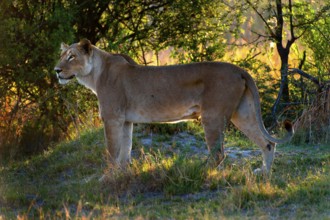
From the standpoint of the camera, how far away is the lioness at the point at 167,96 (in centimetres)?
763

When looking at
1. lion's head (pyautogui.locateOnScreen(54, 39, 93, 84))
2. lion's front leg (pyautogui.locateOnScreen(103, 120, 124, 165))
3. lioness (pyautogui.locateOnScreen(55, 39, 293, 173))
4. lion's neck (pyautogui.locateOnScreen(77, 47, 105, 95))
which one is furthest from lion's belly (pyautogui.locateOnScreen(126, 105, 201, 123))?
lion's head (pyautogui.locateOnScreen(54, 39, 93, 84))

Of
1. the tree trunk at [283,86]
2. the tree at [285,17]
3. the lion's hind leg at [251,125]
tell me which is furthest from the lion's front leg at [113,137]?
the tree at [285,17]

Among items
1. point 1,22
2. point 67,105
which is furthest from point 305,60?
point 1,22

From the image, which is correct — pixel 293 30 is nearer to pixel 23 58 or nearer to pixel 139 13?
pixel 139 13

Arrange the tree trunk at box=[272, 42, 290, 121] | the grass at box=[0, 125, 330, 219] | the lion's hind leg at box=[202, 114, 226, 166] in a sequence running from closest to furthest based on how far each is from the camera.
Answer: the grass at box=[0, 125, 330, 219], the lion's hind leg at box=[202, 114, 226, 166], the tree trunk at box=[272, 42, 290, 121]

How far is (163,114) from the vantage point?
Result: 8039mm

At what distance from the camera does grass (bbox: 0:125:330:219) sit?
6.34 meters

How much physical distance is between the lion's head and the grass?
114 cm

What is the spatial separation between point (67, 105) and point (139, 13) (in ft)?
6.83

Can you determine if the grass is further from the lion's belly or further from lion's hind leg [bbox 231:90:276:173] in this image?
the lion's belly

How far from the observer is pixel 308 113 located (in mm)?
9930

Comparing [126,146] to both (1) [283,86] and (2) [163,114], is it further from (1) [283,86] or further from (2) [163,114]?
(1) [283,86]

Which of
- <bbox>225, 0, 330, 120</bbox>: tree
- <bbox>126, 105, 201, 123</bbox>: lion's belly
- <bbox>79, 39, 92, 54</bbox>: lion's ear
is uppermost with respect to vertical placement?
<bbox>225, 0, 330, 120</bbox>: tree

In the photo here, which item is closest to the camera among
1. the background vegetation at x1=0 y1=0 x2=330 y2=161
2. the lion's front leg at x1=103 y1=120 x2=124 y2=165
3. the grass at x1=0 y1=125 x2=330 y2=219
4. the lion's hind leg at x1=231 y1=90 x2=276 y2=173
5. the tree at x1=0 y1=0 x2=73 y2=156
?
the grass at x1=0 y1=125 x2=330 y2=219
